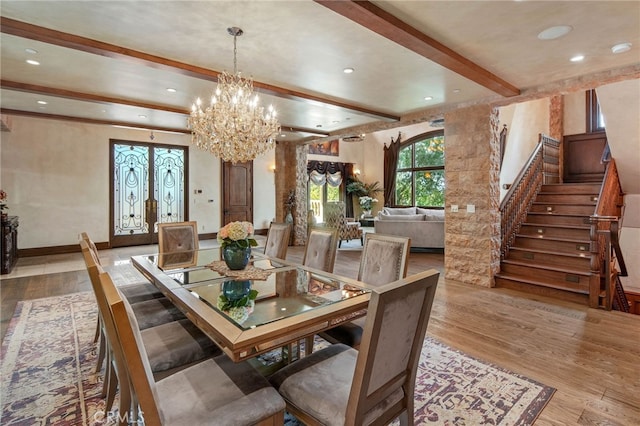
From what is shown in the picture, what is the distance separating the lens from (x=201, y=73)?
3.67 meters

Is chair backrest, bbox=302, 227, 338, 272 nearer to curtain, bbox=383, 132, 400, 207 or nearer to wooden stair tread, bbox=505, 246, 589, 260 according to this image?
wooden stair tread, bbox=505, 246, 589, 260

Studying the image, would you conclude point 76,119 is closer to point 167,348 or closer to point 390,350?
point 167,348

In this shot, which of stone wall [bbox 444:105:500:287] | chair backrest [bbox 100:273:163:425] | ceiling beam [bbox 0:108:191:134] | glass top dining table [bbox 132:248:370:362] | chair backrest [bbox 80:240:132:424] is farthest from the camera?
ceiling beam [bbox 0:108:191:134]

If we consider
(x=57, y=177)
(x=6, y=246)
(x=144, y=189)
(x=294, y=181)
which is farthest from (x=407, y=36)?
(x=57, y=177)

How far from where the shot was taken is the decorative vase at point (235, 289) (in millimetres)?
1931

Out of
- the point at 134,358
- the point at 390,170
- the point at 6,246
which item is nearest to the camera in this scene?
the point at 134,358

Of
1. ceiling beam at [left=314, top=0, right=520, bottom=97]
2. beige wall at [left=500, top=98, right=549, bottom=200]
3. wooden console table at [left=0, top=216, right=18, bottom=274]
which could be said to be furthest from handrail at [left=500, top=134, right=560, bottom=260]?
wooden console table at [left=0, top=216, right=18, bottom=274]

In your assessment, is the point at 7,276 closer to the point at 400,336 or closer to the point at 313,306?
the point at 313,306

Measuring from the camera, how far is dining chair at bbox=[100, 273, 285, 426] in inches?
42.3

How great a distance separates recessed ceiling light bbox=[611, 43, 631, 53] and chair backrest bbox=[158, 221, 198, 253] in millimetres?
4694

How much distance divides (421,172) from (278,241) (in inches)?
362

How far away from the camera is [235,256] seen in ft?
8.18

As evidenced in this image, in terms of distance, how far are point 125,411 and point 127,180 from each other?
7390mm

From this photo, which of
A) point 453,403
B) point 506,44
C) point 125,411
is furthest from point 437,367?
point 506,44
